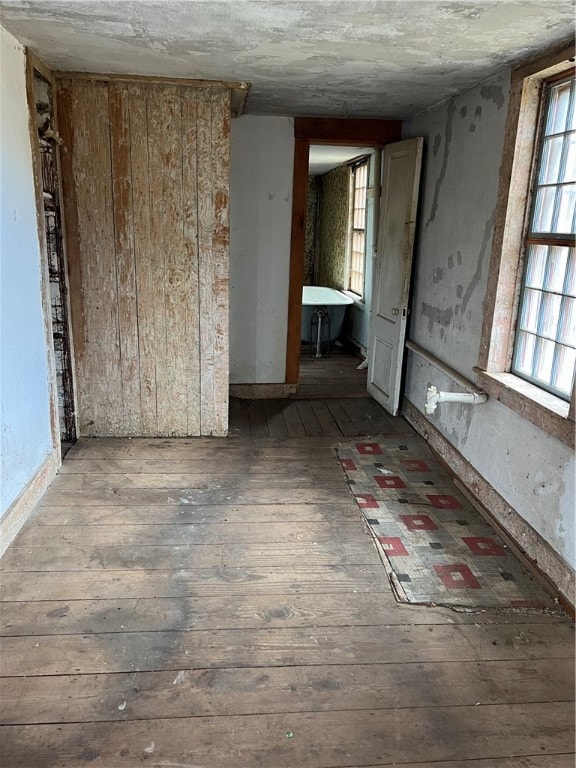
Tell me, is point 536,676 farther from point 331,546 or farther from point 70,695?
point 70,695

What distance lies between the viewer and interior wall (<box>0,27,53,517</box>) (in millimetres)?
2695

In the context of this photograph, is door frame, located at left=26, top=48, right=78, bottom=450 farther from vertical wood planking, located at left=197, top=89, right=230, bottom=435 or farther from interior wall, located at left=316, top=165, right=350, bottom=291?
interior wall, located at left=316, top=165, right=350, bottom=291

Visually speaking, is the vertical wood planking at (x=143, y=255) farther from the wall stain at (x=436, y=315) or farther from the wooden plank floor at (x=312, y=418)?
the wall stain at (x=436, y=315)

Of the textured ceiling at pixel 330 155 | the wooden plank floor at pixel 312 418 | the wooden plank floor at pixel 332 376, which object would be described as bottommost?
the wooden plank floor at pixel 312 418

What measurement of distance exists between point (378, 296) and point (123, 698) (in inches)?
154

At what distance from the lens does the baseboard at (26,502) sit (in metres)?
2.69

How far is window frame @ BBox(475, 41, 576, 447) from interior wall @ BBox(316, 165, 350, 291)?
4886 millimetres

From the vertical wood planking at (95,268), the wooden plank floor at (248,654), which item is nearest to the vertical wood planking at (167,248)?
the vertical wood planking at (95,268)

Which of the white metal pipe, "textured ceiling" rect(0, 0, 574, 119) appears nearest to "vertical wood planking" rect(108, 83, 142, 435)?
"textured ceiling" rect(0, 0, 574, 119)

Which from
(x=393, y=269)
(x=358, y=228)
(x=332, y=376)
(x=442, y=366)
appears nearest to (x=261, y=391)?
(x=332, y=376)

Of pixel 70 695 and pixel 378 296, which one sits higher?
pixel 378 296

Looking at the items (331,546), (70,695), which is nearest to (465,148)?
(331,546)

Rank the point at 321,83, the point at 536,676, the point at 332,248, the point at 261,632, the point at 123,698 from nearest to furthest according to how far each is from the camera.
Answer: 1. the point at 123,698
2. the point at 536,676
3. the point at 261,632
4. the point at 321,83
5. the point at 332,248

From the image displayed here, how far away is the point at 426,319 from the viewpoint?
4.30 m
